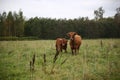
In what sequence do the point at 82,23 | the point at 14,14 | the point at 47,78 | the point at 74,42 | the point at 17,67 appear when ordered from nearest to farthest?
the point at 47,78 < the point at 17,67 < the point at 74,42 < the point at 82,23 < the point at 14,14

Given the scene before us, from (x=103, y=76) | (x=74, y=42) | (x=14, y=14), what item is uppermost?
(x=14, y=14)

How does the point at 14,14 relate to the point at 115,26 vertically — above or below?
above

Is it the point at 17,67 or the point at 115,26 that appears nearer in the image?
the point at 17,67

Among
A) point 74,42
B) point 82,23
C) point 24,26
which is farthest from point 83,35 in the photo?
point 74,42

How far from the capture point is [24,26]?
5378cm

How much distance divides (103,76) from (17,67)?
360cm

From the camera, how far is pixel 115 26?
4791cm

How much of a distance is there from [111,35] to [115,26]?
2.41 m

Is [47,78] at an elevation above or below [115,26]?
below

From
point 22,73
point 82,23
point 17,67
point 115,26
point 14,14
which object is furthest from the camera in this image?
point 14,14

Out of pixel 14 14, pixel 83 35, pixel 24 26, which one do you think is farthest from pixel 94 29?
pixel 14 14

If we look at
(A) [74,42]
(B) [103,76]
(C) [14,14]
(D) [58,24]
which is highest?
(C) [14,14]

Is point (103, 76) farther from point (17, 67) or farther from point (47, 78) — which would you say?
point (17, 67)

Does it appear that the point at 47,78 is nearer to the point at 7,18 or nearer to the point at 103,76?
the point at 103,76
